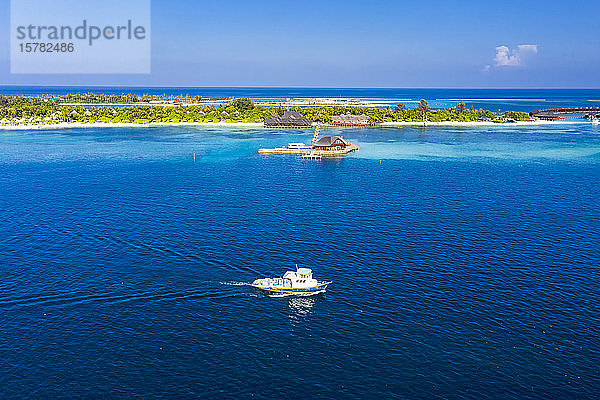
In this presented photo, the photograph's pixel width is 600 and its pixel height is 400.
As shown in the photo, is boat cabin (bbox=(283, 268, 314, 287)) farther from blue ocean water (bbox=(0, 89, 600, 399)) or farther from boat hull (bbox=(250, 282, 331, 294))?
blue ocean water (bbox=(0, 89, 600, 399))

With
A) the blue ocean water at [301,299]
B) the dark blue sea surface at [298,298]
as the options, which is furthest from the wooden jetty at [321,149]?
the dark blue sea surface at [298,298]

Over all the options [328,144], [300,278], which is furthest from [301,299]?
[328,144]

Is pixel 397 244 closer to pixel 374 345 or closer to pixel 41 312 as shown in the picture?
pixel 374 345

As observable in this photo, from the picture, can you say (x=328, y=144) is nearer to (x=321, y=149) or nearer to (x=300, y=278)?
(x=321, y=149)

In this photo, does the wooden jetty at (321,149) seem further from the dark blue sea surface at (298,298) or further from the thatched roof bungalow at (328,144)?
the dark blue sea surface at (298,298)

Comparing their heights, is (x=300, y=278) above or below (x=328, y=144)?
below

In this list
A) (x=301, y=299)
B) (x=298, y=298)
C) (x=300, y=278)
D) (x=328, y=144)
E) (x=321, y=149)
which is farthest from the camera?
(x=321, y=149)

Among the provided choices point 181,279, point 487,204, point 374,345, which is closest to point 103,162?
point 181,279

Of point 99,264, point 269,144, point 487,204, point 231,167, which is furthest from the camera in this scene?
point 269,144
